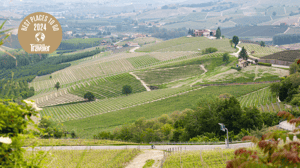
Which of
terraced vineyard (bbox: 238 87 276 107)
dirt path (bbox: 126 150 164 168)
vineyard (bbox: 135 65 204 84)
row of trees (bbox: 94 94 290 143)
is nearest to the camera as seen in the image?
dirt path (bbox: 126 150 164 168)

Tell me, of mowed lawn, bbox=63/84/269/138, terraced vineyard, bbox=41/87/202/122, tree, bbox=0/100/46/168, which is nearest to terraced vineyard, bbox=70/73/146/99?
terraced vineyard, bbox=41/87/202/122

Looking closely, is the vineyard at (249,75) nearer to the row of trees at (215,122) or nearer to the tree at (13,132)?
the row of trees at (215,122)

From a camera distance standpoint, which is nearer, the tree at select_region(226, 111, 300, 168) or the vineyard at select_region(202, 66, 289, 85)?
the tree at select_region(226, 111, 300, 168)

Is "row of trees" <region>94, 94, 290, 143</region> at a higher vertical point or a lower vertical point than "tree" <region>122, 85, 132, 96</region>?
higher

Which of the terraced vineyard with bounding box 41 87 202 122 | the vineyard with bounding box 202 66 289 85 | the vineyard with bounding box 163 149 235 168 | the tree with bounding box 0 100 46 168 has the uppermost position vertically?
the tree with bounding box 0 100 46 168

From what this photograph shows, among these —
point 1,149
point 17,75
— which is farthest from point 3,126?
point 17,75

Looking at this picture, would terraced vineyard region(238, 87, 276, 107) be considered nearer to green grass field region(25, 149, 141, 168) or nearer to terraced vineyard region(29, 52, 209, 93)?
green grass field region(25, 149, 141, 168)
